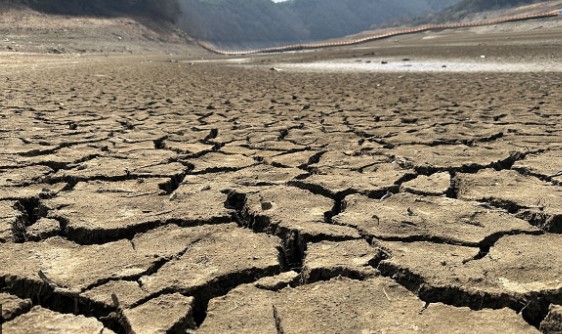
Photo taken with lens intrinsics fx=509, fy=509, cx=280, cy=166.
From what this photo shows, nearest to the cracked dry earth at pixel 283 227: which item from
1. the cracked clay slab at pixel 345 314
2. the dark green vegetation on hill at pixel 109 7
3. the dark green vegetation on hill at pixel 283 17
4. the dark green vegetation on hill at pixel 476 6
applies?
the cracked clay slab at pixel 345 314

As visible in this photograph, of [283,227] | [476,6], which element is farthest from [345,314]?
[476,6]

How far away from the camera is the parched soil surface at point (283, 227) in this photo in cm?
129

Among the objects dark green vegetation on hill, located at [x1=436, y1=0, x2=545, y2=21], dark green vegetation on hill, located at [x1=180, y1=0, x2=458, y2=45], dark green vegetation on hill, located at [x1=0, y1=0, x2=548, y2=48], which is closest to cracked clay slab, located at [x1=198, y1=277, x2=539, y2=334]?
dark green vegetation on hill, located at [x1=0, y1=0, x2=548, y2=48]

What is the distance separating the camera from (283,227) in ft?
5.91

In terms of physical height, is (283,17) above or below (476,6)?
below

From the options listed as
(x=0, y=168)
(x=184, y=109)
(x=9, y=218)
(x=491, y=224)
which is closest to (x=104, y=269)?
(x=9, y=218)

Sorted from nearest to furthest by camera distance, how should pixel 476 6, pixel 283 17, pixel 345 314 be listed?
pixel 345 314
pixel 476 6
pixel 283 17

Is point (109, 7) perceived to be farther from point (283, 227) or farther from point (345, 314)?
point (345, 314)

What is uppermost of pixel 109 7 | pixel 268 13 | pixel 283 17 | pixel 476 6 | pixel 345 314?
pixel 476 6

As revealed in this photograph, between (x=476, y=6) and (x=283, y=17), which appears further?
(x=283, y=17)

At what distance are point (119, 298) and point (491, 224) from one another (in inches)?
50.0

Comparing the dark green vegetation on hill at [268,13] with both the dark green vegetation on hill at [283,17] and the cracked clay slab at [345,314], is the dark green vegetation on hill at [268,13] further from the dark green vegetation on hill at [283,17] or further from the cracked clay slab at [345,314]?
the cracked clay slab at [345,314]

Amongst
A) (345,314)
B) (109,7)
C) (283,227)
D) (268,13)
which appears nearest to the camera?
(345,314)

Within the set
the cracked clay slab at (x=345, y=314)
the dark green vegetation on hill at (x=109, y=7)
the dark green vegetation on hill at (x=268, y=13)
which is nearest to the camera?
the cracked clay slab at (x=345, y=314)
